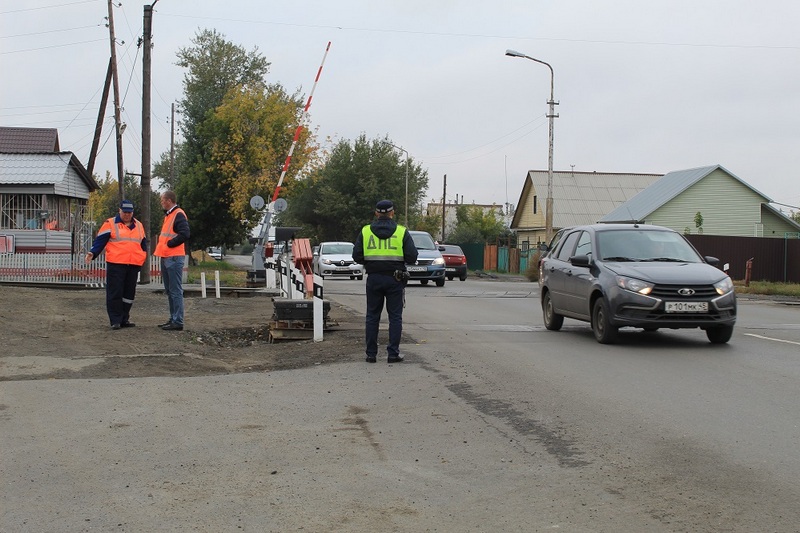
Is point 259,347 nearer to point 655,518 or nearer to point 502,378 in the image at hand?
point 502,378

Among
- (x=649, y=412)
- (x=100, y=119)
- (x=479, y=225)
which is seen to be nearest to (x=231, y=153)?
(x=100, y=119)

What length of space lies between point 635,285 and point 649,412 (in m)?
4.42

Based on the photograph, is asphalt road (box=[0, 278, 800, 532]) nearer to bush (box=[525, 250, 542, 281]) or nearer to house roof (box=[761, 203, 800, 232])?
bush (box=[525, 250, 542, 281])

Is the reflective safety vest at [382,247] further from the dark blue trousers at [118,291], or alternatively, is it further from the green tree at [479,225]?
the green tree at [479,225]

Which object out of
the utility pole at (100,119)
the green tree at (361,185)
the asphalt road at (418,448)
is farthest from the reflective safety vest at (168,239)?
the green tree at (361,185)

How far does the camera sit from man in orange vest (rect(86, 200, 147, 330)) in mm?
12992

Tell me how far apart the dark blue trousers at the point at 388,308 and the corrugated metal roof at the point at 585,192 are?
52.5 m

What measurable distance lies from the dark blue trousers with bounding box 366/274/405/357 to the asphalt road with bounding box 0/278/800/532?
293 millimetres

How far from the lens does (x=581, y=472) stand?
579cm

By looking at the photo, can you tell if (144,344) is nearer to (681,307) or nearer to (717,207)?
(681,307)

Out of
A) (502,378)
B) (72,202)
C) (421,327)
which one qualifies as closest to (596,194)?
(72,202)

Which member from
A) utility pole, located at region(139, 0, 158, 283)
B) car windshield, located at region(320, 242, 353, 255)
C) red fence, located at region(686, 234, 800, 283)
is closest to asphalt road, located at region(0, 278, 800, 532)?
utility pole, located at region(139, 0, 158, 283)

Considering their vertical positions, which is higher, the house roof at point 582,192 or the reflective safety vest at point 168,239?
the house roof at point 582,192

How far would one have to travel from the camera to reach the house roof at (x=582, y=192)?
63.3m
